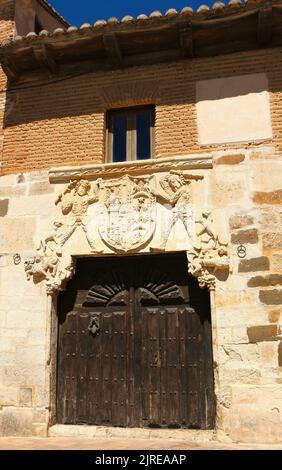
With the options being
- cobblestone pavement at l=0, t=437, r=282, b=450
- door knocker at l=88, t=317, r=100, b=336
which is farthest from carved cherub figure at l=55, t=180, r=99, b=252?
cobblestone pavement at l=0, t=437, r=282, b=450

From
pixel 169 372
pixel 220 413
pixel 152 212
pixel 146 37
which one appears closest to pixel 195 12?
pixel 146 37

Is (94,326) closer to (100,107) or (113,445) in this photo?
(113,445)

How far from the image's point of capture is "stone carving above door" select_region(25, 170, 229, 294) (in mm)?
6520

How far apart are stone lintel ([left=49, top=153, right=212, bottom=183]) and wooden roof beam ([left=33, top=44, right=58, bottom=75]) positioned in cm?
185

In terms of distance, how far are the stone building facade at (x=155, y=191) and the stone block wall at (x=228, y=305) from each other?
2 centimetres

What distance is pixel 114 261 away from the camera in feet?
22.8

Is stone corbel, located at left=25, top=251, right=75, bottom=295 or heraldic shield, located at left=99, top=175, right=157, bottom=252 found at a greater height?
heraldic shield, located at left=99, top=175, right=157, bottom=252

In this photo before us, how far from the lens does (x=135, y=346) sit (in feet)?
21.5

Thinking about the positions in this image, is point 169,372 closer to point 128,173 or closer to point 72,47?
point 128,173

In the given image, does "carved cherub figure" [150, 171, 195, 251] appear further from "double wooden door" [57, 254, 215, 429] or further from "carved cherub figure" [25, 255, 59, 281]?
"carved cherub figure" [25, 255, 59, 281]

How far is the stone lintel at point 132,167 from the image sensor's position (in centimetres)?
670

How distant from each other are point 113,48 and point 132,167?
201cm

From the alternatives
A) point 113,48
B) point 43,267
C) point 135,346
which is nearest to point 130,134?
point 113,48

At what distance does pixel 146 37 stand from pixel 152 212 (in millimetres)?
2844
